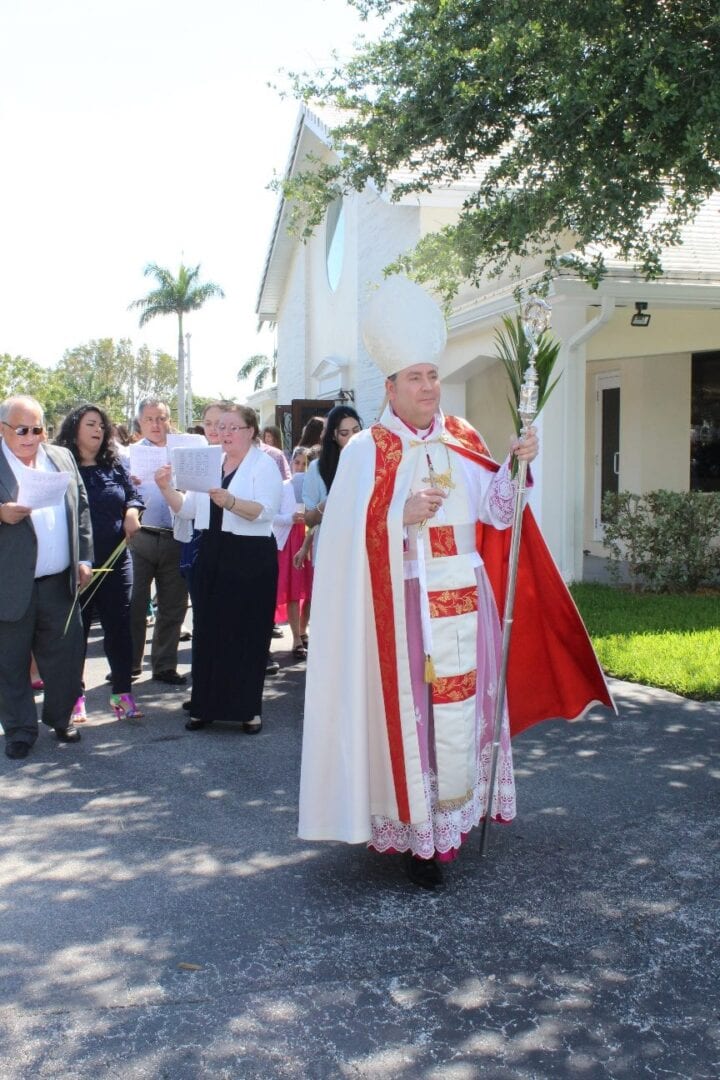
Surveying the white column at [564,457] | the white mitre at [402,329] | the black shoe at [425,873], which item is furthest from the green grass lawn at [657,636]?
the white mitre at [402,329]

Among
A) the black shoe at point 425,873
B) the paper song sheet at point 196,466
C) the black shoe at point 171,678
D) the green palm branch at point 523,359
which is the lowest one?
the black shoe at point 425,873

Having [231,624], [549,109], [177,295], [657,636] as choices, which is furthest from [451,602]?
[177,295]

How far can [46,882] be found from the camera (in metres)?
4.48

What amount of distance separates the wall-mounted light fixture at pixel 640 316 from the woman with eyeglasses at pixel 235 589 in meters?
7.50

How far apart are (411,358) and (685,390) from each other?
11.9m

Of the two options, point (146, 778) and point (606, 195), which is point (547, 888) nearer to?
point (146, 778)

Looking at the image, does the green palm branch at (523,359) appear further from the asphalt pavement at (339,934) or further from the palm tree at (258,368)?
the palm tree at (258,368)

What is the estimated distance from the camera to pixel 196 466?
21.3 feet

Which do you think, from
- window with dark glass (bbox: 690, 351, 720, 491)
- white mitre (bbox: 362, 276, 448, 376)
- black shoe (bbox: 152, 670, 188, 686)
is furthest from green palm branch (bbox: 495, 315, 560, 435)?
window with dark glass (bbox: 690, 351, 720, 491)

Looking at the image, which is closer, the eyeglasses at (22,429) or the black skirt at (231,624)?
the eyeglasses at (22,429)

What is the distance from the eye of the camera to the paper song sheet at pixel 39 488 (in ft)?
20.0

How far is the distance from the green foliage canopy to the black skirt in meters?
3.43

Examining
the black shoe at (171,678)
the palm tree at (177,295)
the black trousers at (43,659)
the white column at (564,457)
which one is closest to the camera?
the black trousers at (43,659)

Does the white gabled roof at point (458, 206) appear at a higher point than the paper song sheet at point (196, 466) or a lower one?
higher
